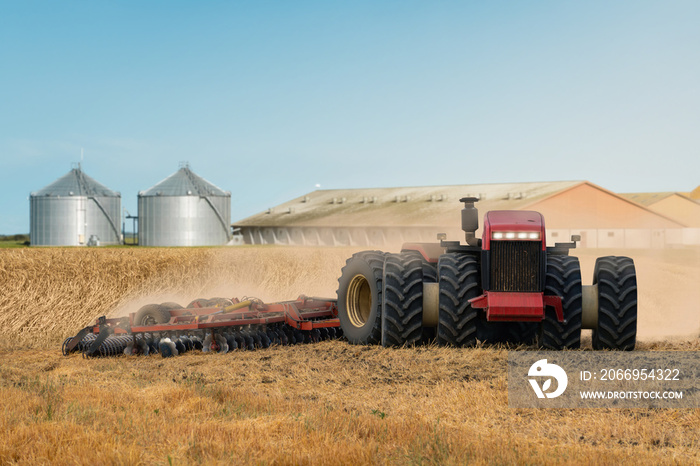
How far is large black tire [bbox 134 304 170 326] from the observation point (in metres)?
12.0

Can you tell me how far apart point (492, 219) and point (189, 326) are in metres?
5.26

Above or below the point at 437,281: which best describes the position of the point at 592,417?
below

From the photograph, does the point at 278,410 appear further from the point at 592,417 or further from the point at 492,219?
the point at 492,219

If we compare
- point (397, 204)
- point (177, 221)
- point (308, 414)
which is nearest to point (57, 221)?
point (177, 221)

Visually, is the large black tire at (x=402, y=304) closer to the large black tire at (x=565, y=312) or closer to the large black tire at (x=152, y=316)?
the large black tire at (x=565, y=312)

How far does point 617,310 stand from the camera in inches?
409

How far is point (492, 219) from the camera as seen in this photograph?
1012 centimetres

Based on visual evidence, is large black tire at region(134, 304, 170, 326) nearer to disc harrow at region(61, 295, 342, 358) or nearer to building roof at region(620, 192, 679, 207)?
disc harrow at region(61, 295, 342, 358)

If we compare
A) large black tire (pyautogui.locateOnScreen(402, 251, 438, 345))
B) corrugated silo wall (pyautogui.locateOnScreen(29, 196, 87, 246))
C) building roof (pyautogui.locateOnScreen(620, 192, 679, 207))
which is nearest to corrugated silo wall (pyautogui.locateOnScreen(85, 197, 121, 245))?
corrugated silo wall (pyautogui.locateOnScreen(29, 196, 87, 246))

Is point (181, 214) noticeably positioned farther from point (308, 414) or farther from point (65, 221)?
point (308, 414)

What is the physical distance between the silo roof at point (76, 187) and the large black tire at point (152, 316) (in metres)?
55.4

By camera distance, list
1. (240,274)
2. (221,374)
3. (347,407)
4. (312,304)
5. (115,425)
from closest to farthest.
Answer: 1. (115,425)
2. (347,407)
3. (221,374)
4. (312,304)
5. (240,274)

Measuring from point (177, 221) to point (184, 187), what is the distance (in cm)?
343

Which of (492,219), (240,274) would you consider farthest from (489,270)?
(240,274)
